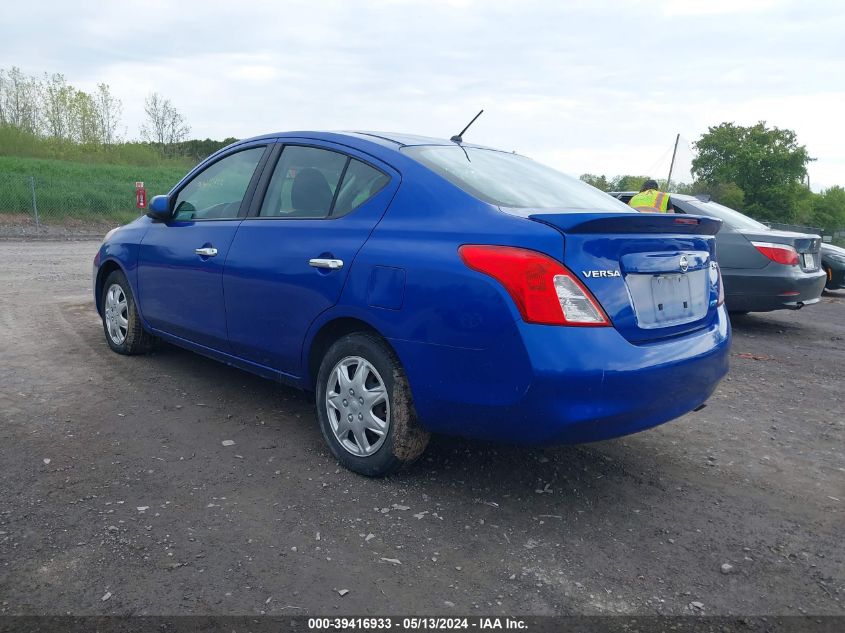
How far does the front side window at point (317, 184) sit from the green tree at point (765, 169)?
7184 cm

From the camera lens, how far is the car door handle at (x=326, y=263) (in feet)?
10.8

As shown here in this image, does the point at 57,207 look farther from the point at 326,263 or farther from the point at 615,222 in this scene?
the point at 615,222

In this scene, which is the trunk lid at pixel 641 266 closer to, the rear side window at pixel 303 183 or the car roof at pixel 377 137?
the car roof at pixel 377 137

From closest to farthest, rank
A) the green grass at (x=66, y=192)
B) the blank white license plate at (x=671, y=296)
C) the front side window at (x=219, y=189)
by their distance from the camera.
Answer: the blank white license plate at (x=671, y=296), the front side window at (x=219, y=189), the green grass at (x=66, y=192)

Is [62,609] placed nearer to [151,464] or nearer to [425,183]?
[151,464]

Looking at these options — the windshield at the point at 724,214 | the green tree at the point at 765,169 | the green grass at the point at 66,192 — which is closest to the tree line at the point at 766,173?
the green tree at the point at 765,169

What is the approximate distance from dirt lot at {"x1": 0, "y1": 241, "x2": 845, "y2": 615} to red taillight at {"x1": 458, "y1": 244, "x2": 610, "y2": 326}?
3.07 ft

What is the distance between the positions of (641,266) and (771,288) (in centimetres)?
541

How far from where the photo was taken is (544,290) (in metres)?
2.66

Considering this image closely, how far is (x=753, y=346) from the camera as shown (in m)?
7.08

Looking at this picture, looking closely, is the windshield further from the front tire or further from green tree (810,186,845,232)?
green tree (810,186,845,232)

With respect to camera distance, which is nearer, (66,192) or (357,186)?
(357,186)

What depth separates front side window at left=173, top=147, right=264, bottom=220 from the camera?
4.21m

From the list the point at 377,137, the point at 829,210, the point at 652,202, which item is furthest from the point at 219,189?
the point at 829,210
